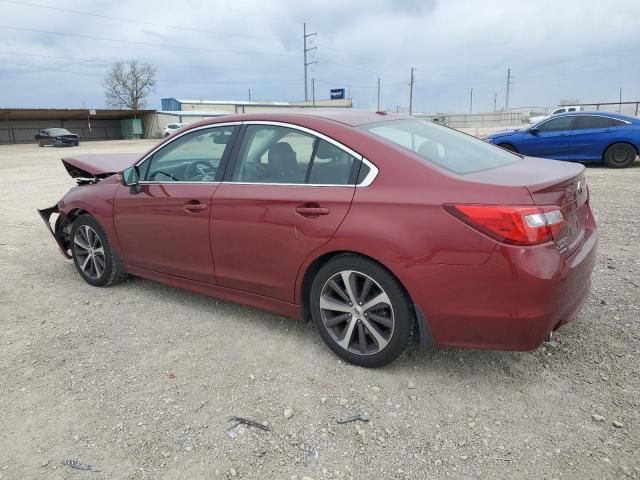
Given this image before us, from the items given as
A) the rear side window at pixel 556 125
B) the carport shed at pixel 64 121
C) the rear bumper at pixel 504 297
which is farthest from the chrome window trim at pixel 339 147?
the carport shed at pixel 64 121

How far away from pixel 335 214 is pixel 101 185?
272cm

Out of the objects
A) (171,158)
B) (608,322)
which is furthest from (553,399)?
(171,158)

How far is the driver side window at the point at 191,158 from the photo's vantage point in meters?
3.83

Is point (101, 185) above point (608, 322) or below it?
above

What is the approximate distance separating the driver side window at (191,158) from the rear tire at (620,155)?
11.4 meters

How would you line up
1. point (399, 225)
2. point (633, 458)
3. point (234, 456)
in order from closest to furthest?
point (633, 458), point (234, 456), point (399, 225)

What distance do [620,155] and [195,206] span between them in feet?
38.3

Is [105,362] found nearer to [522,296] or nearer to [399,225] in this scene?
[399,225]

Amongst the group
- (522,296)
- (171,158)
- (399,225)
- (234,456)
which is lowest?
(234,456)

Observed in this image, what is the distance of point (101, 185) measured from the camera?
4.71 m

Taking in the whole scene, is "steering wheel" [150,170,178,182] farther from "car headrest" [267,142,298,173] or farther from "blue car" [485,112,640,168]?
"blue car" [485,112,640,168]

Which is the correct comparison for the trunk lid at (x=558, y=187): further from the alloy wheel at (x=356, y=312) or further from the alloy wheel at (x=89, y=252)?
the alloy wheel at (x=89, y=252)

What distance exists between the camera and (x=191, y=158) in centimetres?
405

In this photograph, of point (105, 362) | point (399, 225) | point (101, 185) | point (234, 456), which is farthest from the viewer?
point (101, 185)
